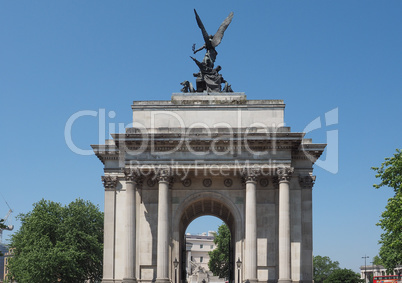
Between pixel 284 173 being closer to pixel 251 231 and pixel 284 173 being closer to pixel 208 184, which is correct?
pixel 251 231

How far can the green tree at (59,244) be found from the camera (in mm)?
69812

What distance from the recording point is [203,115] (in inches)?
2088

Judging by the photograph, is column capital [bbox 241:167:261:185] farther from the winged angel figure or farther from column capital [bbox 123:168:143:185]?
the winged angel figure

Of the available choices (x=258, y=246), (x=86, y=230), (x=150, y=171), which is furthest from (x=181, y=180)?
(x=86, y=230)

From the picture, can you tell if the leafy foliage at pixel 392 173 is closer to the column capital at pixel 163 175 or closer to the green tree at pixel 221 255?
the column capital at pixel 163 175

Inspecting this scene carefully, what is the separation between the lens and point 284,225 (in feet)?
158

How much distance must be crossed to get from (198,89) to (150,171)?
10.3 m

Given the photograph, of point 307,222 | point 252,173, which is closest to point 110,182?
point 252,173

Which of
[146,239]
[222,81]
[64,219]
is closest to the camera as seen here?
[146,239]

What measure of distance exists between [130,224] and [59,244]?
84.5 feet

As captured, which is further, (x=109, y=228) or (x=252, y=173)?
(x=109, y=228)

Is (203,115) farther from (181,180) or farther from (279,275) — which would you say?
(279,275)

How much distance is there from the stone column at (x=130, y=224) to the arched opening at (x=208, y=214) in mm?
4360

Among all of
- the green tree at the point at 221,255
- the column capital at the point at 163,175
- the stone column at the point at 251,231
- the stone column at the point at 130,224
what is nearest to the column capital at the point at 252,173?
the stone column at the point at 251,231
